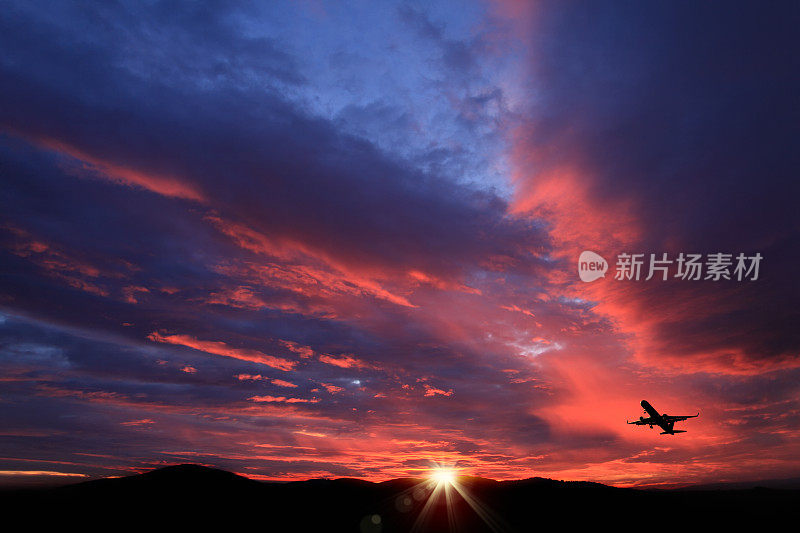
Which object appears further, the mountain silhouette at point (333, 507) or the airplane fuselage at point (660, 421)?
the airplane fuselage at point (660, 421)

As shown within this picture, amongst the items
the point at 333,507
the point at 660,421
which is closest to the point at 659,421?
the point at 660,421

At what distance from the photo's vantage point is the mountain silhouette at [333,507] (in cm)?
6272

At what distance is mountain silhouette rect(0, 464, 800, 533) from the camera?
62719 millimetres

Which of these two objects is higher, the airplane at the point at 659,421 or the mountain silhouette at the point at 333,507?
the airplane at the point at 659,421

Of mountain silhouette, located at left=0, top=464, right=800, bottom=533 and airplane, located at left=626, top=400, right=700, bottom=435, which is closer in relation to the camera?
mountain silhouette, located at left=0, top=464, right=800, bottom=533

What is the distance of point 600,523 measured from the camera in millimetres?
63406

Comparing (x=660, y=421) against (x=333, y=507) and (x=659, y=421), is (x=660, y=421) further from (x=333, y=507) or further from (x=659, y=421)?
(x=333, y=507)

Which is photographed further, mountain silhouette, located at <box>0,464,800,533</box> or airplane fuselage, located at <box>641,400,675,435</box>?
airplane fuselage, located at <box>641,400,675,435</box>

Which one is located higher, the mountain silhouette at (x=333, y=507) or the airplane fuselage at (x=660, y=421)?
the airplane fuselage at (x=660, y=421)

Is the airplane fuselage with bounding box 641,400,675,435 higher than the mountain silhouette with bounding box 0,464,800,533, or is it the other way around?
the airplane fuselage with bounding box 641,400,675,435

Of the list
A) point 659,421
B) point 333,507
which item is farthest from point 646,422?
point 333,507

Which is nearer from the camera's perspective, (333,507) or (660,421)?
(333,507)

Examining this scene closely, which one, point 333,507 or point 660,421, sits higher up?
point 660,421

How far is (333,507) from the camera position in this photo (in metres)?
76.0
